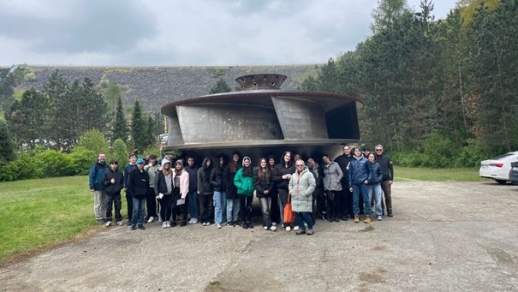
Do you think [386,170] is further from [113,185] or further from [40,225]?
[40,225]

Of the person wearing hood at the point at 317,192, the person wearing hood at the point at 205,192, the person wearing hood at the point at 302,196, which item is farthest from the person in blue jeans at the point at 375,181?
the person wearing hood at the point at 205,192

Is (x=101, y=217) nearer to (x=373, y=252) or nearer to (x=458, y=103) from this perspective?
(x=373, y=252)

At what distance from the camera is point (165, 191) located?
8133 millimetres

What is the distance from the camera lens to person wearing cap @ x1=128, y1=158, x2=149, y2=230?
803 cm

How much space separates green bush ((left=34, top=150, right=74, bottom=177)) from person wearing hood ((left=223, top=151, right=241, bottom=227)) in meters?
27.1

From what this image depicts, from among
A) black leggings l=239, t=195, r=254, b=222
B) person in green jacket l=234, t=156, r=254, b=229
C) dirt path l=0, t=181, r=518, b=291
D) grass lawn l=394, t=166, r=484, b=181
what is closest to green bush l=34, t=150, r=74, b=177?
grass lawn l=394, t=166, r=484, b=181

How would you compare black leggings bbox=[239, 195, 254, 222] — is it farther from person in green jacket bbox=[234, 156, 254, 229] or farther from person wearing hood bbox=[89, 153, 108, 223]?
person wearing hood bbox=[89, 153, 108, 223]

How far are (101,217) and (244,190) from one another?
360 cm

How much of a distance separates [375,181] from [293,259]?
322 centimetres

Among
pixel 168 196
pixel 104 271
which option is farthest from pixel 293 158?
pixel 104 271

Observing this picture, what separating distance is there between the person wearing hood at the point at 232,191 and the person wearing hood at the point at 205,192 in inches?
17.7

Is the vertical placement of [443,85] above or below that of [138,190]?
above

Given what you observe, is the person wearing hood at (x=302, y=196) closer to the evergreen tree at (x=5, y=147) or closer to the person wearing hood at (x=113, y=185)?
the person wearing hood at (x=113, y=185)

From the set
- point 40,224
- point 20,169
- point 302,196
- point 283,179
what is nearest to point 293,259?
point 302,196
